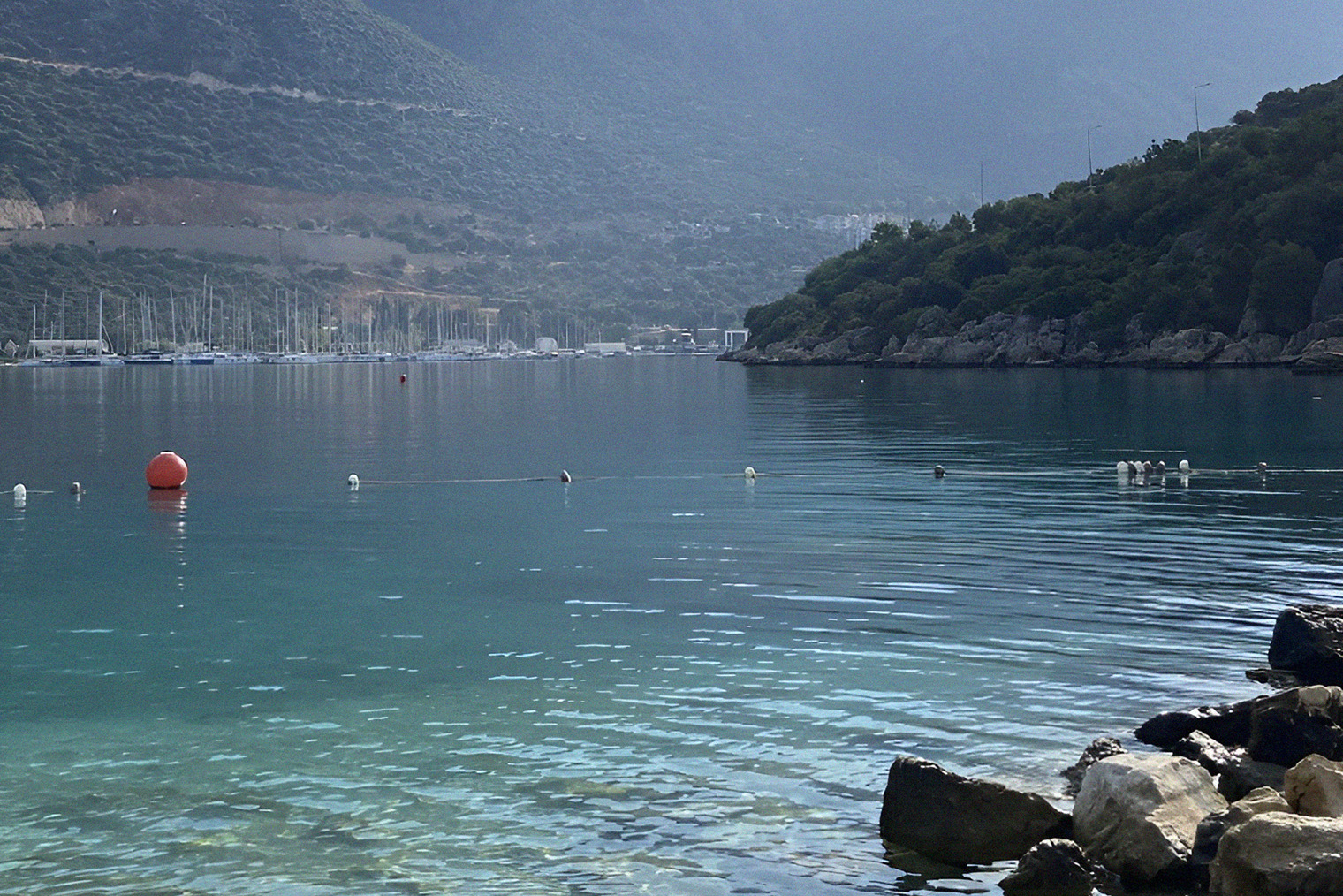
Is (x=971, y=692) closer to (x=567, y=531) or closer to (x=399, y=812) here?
(x=399, y=812)

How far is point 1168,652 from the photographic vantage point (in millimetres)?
22938

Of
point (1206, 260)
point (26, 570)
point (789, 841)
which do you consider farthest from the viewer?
point (1206, 260)

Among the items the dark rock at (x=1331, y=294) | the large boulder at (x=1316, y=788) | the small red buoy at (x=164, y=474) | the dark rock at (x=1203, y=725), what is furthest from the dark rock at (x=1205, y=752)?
the dark rock at (x=1331, y=294)

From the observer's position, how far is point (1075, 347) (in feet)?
533

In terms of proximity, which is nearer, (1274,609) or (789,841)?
(789,841)

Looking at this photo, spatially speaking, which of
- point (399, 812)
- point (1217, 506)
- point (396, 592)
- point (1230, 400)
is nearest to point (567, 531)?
point (396, 592)

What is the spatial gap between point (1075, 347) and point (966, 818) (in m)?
153

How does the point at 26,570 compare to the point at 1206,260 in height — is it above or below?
below

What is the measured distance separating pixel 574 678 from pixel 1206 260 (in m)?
147

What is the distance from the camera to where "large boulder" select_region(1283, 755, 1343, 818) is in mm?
13867

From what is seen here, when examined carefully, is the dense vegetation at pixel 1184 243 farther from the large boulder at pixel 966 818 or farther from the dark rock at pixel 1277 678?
the large boulder at pixel 966 818

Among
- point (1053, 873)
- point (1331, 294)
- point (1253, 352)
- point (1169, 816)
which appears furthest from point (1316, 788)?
point (1253, 352)

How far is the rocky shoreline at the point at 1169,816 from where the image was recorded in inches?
504

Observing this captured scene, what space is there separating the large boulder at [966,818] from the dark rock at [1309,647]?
24.6 ft
